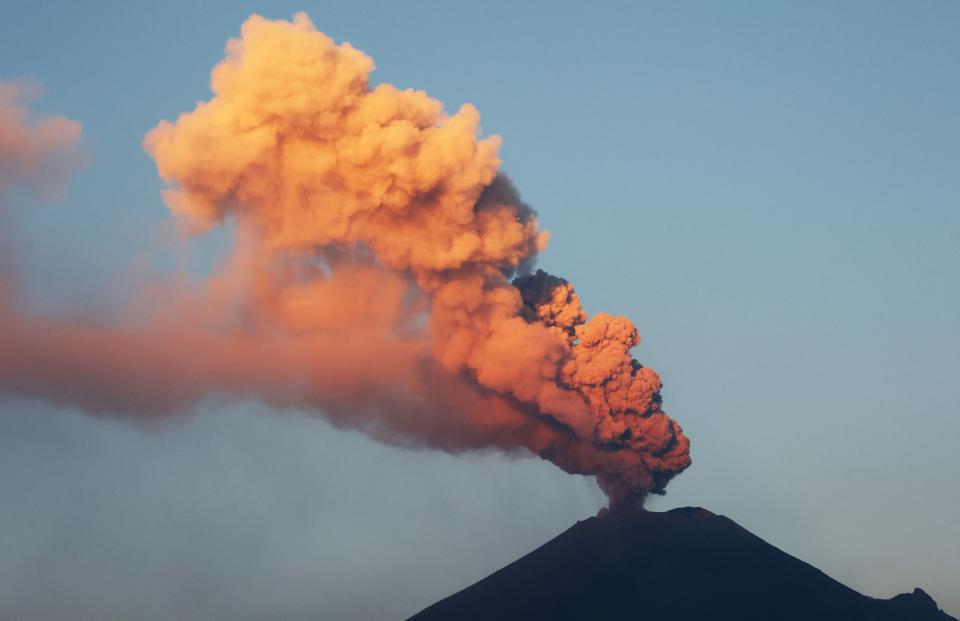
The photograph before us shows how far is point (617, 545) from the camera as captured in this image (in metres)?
65.7

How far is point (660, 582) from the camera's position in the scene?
210ft

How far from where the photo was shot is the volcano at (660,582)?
205 ft

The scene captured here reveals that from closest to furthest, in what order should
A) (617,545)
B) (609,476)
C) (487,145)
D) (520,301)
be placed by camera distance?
(487,145)
(520,301)
(609,476)
(617,545)

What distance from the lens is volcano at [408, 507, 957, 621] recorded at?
205 ft

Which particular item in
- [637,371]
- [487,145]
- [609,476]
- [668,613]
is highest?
[487,145]

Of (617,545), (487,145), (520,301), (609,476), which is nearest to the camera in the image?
(487,145)

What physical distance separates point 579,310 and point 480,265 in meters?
6.22

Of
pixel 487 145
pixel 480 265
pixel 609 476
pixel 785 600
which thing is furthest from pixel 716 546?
pixel 487 145

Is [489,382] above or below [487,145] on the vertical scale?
below

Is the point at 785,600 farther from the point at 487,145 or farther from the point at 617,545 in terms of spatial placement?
the point at 487,145

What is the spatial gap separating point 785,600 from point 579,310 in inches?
668

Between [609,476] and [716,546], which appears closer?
[609,476]

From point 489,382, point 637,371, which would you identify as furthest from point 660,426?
point 489,382

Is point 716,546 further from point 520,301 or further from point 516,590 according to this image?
point 520,301
